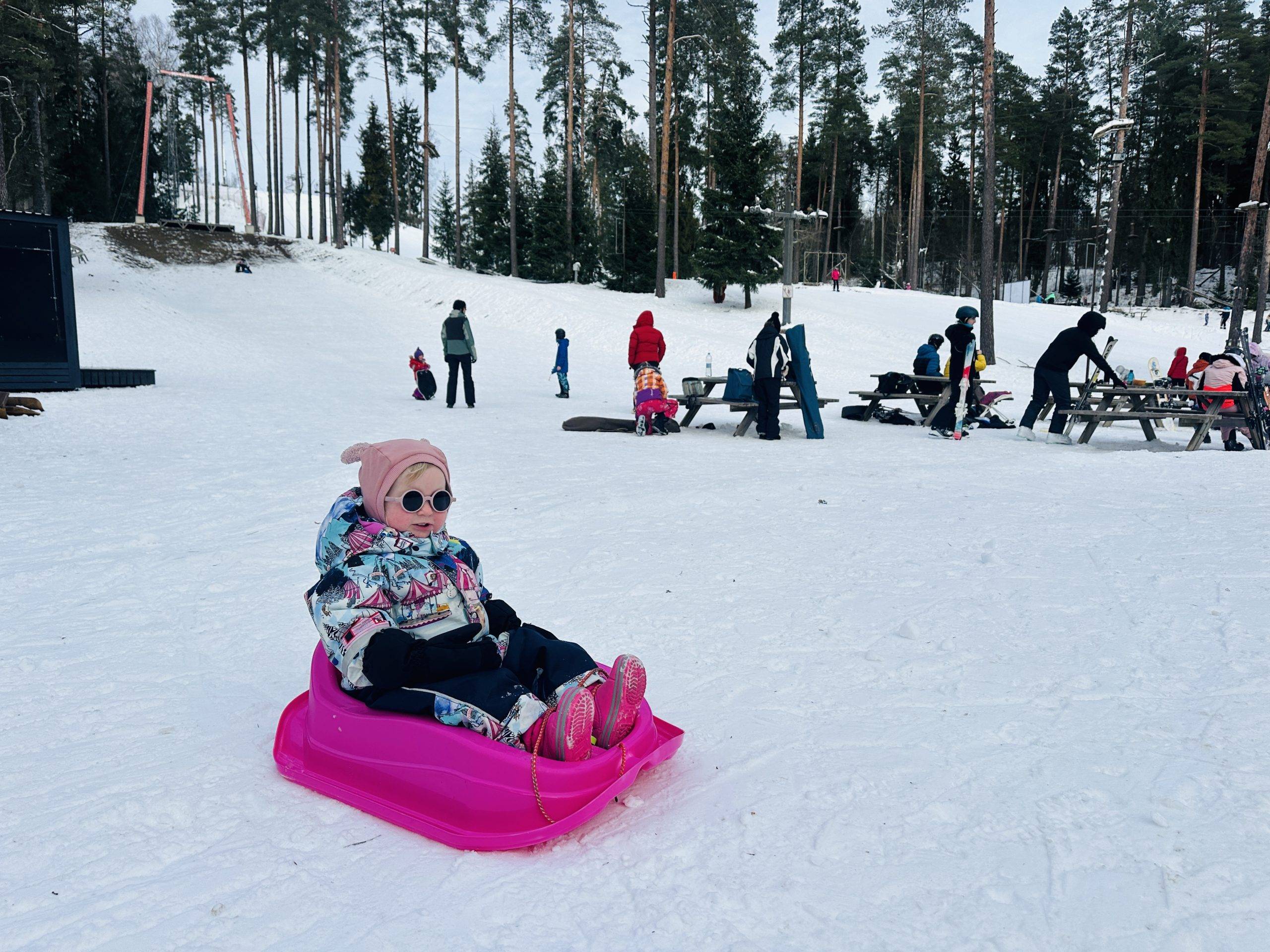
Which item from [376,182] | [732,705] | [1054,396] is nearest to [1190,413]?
[1054,396]

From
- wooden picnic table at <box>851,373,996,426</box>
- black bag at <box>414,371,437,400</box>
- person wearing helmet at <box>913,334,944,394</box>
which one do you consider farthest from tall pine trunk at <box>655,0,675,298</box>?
wooden picnic table at <box>851,373,996,426</box>

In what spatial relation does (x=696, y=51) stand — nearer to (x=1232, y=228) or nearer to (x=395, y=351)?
(x=395, y=351)

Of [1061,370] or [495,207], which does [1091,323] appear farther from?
[495,207]

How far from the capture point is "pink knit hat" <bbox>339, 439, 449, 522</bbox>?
2785mm

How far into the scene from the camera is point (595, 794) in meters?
2.51

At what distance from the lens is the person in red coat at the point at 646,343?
1195 cm

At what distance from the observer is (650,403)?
11.0 metres

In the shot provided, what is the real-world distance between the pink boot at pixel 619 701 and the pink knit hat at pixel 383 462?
882 mm

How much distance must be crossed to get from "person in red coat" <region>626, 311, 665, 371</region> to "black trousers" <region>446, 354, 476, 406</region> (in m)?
2.91

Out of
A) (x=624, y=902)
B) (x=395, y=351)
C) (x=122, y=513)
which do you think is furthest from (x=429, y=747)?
(x=395, y=351)

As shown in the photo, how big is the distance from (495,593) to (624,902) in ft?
8.67

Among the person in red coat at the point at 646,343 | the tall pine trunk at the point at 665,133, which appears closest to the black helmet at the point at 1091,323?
the person in red coat at the point at 646,343

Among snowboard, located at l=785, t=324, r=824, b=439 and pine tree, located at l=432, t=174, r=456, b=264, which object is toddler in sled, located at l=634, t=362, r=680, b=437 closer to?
snowboard, located at l=785, t=324, r=824, b=439

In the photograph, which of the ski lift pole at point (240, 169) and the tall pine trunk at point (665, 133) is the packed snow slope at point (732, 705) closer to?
the tall pine trunk at point (665, 133)
